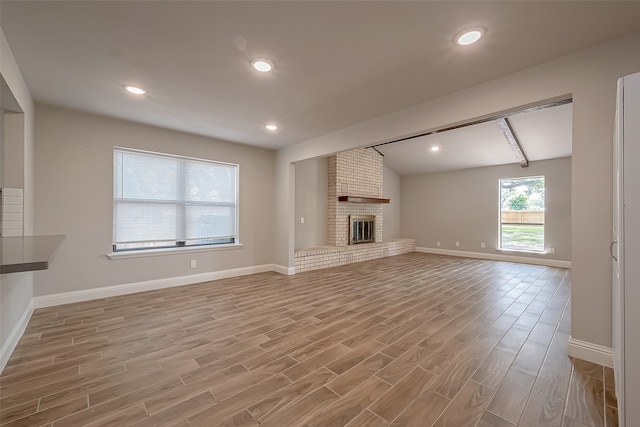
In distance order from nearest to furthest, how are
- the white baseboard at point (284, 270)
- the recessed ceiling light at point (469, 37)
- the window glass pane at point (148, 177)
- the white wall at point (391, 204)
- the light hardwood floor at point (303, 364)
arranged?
the light hardwood floor at point (303, 364), the recessed ceiling light at point (469, 37), the window glass pane at point (148, 177), the white baseboard at point (284, 270), the white wall at point (391, 204)

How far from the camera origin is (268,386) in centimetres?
180

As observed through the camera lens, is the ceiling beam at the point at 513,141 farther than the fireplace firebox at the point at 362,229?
No

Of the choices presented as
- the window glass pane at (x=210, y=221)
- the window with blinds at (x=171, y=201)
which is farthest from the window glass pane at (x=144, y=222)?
the window glass pane at (x=210, y=221)

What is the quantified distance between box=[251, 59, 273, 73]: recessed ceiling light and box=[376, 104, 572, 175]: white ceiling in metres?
4.59

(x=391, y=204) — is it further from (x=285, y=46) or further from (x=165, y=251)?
(x=285, y=46)

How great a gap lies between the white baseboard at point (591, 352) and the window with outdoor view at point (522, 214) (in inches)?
207

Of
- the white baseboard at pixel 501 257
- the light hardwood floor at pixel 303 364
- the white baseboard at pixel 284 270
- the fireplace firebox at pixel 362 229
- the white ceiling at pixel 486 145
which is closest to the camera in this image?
the light hardwood floor at pixel 303 364

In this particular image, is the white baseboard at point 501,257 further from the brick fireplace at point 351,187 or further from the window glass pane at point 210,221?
the window glass pane at point 210,221

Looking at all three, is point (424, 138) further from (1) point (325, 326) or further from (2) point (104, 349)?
(2) point (104, 349)

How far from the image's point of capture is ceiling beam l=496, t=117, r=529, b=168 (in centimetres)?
487

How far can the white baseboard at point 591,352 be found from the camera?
2.03 meters

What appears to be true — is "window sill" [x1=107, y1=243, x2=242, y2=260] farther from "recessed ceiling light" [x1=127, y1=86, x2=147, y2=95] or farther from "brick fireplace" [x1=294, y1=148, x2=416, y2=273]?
"recessed ceiling light" [x1=127, y1=86, x2=147, y2=95]

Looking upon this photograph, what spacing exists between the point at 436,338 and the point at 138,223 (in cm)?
416

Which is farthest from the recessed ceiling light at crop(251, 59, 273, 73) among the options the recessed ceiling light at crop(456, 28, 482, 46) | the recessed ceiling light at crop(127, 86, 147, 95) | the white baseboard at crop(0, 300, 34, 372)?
the white baseboard at crop(0, 300, 34, 372)
